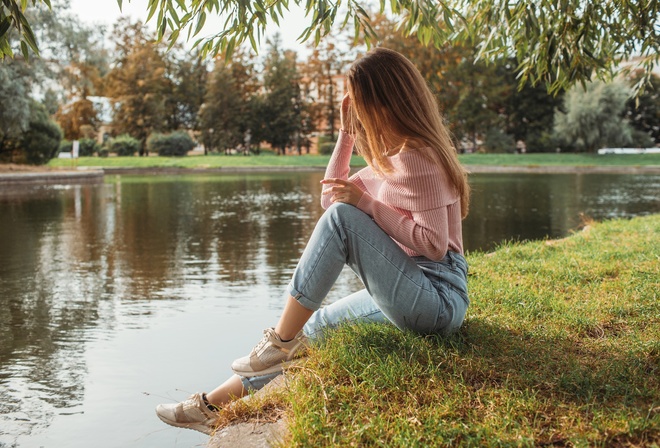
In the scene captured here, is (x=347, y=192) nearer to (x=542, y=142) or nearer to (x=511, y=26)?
(x=511, y=26)

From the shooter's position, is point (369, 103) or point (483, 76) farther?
point (483, 76)

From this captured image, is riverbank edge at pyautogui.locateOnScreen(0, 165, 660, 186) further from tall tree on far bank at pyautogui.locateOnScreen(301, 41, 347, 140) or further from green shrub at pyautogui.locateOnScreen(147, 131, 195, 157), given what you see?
tall tree on far bank at pyautogui.locateOnScreen(301, 41, 347, 140)

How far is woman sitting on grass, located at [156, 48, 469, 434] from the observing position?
2.59 metres

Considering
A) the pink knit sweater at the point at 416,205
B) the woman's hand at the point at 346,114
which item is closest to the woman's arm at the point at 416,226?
the pink knit sweater at the point at 416,205

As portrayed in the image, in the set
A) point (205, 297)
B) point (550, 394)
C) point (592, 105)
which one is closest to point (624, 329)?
point (550, 394)

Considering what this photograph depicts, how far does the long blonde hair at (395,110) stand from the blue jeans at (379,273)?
0.94 feet

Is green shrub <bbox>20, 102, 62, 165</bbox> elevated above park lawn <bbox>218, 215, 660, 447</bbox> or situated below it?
above

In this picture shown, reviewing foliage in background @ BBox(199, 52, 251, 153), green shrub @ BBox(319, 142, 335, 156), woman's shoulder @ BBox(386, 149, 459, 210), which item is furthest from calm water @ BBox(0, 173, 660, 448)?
foliage in background @ BBox(199, 52, 251, 153)

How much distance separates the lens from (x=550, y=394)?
2.28 meters

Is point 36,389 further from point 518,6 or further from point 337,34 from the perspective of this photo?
point 337,34

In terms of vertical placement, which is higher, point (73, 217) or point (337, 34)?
point (337, 34)

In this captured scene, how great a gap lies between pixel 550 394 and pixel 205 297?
3.96 meters

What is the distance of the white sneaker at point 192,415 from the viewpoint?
2.69 meters

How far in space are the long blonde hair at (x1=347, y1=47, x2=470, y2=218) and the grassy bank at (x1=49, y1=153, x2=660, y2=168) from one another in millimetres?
34800
